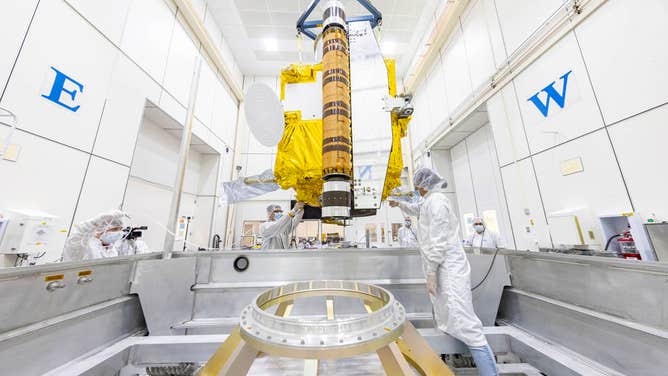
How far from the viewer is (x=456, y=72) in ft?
15.8

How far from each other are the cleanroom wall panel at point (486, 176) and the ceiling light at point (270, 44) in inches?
217

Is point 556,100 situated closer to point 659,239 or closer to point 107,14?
point 659,239

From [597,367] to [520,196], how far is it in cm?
286

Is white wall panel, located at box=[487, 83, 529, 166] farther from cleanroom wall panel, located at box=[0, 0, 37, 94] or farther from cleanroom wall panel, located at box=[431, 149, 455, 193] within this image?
cleanroom wall panel, located at box=[0, 0, 37, 94]

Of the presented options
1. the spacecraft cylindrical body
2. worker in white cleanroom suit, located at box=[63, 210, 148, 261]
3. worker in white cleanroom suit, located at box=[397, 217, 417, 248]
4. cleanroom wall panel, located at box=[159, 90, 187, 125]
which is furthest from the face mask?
worker in white cleanroom suit, located at box=[397, 217, 417, 248]

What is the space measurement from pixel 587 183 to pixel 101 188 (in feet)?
18.1

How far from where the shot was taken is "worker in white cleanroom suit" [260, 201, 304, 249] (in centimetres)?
235

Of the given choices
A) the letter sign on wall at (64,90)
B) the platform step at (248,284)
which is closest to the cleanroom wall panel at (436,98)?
the platform step at (248,284)

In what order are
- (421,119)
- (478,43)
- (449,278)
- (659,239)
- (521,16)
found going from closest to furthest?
(449,278)
(659,239)
(521,16)
(478,43)
(421,119)

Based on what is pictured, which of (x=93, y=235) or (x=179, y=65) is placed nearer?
(x=93, y=235)

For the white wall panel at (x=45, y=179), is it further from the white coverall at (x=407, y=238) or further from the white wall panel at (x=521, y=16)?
the white wall panel at (x=521, y=16)

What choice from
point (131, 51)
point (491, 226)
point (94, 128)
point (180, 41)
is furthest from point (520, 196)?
point (180, 41)

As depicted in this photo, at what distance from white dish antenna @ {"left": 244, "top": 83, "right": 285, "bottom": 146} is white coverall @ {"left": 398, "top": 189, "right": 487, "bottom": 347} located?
4.17 feet

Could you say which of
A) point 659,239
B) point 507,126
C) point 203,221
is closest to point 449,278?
point 659,239
